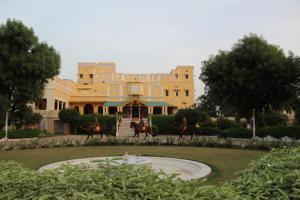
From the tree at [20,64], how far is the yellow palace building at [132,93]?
13.5 meters

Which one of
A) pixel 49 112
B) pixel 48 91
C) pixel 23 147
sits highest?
pixel 48 91

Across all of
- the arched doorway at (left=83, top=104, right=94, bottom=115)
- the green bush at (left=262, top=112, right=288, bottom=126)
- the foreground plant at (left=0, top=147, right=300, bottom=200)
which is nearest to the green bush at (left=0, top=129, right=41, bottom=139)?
the arched doorway at (left=83, top=104, right=94, bottom=115)

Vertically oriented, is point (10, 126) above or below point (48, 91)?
below

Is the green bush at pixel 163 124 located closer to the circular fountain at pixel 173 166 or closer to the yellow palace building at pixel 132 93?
the yellow palace building at pixel 132 93

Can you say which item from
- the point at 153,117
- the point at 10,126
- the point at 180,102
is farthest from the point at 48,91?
the point at 180,102

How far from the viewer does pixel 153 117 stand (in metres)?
38.9

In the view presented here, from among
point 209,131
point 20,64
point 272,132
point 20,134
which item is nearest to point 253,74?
point 272,132

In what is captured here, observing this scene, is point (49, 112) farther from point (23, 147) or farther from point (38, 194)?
point (38, 194)

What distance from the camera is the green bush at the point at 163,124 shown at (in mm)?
38044

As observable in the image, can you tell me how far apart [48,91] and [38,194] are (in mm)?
38187

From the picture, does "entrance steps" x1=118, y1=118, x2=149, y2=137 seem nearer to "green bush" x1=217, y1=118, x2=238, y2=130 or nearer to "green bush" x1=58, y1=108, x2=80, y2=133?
"green bush" x1=58, y1=108, x2=80, y2=133

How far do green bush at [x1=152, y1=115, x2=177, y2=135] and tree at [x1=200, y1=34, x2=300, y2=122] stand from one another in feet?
36.9

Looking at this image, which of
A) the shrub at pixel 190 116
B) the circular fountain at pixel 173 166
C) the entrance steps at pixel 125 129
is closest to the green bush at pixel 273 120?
the shrub at pixel 190 116

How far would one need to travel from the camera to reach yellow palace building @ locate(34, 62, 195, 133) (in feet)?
154
